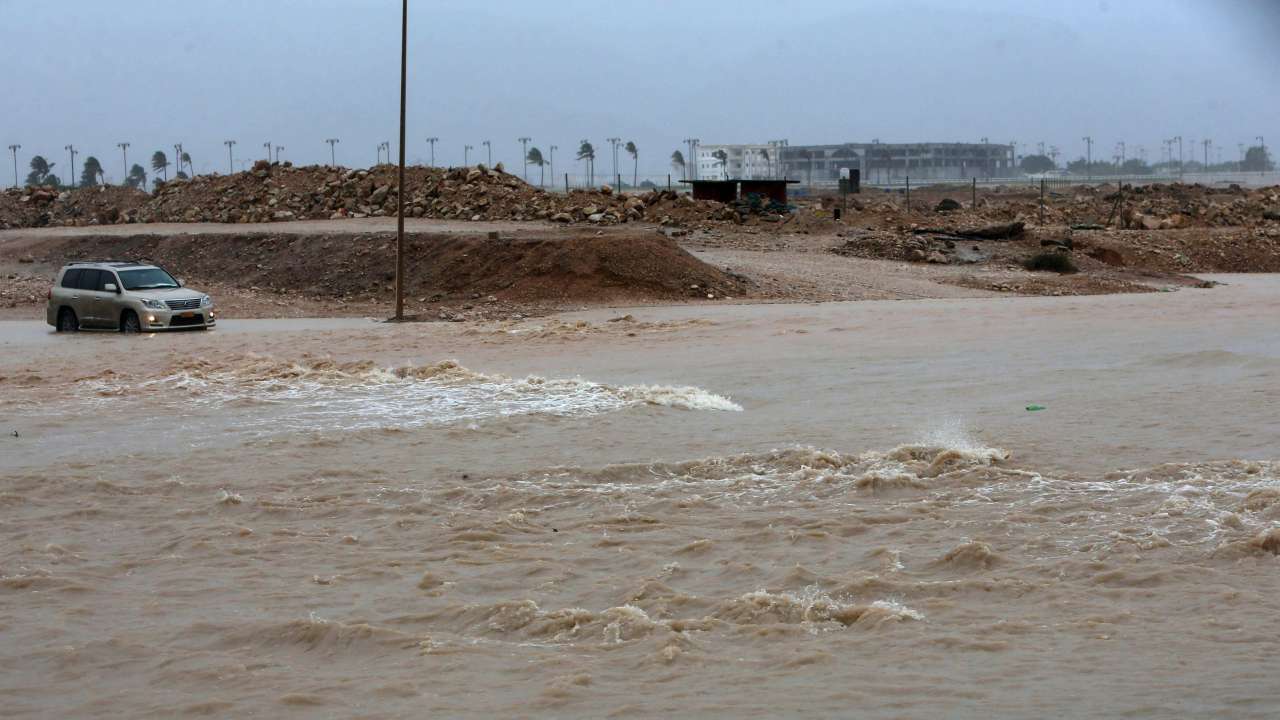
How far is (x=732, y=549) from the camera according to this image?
32.9 ft

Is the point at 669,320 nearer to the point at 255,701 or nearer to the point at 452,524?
the point at 452,524

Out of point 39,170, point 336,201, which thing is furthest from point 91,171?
point 336,201

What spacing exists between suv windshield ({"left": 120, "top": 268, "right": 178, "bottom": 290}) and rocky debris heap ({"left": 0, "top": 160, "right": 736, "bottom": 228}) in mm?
19944

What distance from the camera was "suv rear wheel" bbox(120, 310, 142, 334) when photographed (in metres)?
26.8

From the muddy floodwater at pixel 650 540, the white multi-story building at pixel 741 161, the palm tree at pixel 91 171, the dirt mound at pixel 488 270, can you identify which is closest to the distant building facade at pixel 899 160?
the white multi-story building at pixel 741 161

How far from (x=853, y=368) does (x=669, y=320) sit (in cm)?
849

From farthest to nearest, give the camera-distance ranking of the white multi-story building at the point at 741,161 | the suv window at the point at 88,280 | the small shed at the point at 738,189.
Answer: the white multi-story building at the point at 741,161, the small shed at the point at 738,189, the suv window at the point at 88,280

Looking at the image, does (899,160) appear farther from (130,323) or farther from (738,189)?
(130,323)

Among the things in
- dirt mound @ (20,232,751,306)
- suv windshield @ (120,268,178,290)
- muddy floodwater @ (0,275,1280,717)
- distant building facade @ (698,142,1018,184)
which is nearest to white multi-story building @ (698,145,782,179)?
distant building facade @ (698,142,1018,184)

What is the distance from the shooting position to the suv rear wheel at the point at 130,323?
26828mm

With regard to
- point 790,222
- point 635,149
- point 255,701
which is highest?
point 635,149

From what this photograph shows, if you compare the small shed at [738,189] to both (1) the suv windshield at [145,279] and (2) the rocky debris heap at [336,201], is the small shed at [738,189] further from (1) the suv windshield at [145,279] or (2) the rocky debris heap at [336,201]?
(1) the suv windshield at [145,279]

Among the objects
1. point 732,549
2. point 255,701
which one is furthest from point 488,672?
point 732,549

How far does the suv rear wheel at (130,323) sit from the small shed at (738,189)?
28291 millimetres
